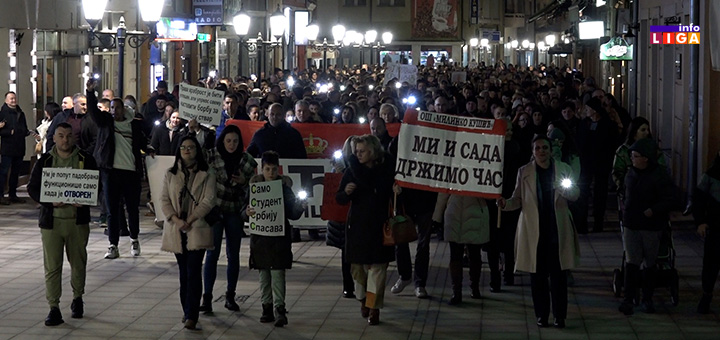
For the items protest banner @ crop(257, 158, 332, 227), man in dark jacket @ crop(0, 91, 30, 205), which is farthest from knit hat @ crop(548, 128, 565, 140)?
man in dark jacket @ crop(0, 91, 30, 205)

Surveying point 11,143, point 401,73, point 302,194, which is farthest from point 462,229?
point 401,73

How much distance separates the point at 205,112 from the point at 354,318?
184 inches

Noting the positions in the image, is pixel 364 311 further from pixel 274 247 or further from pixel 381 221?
pixel 274 247

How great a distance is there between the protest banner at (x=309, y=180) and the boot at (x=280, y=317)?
4.31 m

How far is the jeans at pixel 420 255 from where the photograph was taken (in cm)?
1305

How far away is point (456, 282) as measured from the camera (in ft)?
41.1

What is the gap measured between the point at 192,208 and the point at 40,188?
55.4 inches

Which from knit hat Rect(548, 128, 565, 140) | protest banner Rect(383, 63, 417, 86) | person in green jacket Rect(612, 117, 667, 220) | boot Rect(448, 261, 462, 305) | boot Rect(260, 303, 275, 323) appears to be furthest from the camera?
protest banner Rect(383, 63, 417, 86)

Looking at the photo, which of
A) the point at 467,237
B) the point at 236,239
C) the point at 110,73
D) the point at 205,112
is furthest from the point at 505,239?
the point at 110,73

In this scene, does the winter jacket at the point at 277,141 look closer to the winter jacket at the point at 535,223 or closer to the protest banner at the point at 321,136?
the protest banner at the point at 321,136

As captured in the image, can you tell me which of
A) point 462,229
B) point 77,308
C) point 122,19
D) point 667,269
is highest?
point 122,19

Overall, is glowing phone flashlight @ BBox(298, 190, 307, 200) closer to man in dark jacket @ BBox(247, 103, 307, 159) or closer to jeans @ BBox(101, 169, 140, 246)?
man in dark jacket @ BBox(247, 103, 307, 159)

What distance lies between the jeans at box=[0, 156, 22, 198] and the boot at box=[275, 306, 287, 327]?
10385 mm

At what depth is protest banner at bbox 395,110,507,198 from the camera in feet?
38.6
